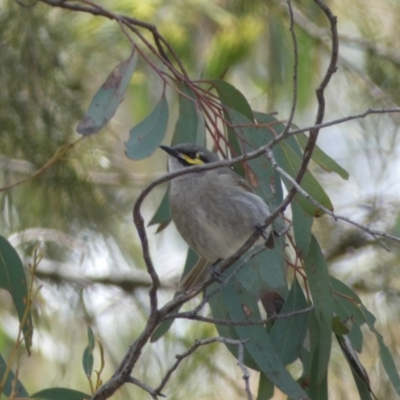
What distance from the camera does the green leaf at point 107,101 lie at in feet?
8.09

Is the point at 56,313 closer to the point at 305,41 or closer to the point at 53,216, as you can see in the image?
the point at 53,216

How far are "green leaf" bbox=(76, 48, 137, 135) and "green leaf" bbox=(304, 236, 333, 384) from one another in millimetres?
771

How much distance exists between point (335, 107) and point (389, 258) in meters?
0.81

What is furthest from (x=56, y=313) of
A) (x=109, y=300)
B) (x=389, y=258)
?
(x=389, y=258)

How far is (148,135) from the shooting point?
2641mm

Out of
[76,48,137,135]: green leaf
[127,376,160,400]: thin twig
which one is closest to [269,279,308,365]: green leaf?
[127,376,160,400]: thin twig

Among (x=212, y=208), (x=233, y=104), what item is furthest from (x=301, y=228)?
(x=233, y=104)

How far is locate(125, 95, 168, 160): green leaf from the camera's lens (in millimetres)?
2535

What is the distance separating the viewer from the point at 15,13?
374cm

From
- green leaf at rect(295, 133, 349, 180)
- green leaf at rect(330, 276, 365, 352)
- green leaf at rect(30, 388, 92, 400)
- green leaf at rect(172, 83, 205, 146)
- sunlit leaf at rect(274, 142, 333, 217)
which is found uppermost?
green leaf at rect(172, 83, 205, 146)

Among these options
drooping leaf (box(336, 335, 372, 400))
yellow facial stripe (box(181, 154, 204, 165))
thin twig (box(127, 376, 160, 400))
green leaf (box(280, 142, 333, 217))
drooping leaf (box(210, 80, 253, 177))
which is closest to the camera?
thin twig (box(127, 376, 160, 400))

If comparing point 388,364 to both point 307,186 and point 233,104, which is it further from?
point 233,104

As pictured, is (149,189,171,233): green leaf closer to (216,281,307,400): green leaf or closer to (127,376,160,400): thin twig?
(216,281,307,400): green leaf

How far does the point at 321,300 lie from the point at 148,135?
2.47 feet
